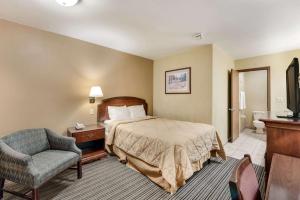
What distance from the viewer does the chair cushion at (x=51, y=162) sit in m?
1.81

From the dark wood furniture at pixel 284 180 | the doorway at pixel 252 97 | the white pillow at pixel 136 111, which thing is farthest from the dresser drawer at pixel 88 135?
the doorway at pixel 252 97

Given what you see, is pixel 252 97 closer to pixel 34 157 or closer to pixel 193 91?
pixel 193 91

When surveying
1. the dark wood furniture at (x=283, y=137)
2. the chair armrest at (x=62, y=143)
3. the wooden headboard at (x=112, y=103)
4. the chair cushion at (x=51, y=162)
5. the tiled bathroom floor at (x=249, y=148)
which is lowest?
the tiled bathroom floor at (x=249, y=148)

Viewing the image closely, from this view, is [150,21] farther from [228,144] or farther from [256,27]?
[228,144]

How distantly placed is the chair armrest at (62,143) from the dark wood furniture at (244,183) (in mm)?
2194

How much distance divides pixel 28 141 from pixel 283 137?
311 centimetres

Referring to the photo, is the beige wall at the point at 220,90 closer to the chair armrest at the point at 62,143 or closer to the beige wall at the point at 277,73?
the beige wall at the point at 277,73

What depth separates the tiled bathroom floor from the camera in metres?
3.29

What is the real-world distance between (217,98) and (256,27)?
1.59 metres

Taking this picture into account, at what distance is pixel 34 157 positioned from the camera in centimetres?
216

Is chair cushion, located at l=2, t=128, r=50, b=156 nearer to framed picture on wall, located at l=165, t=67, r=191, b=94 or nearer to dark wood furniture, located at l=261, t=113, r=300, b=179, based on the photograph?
dark wood furniture, located at l=261, t=113, r=300, b=179

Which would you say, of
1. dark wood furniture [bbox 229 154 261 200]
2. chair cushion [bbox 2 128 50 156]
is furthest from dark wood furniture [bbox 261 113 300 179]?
chair cushion [bbox 2 128 50 156]

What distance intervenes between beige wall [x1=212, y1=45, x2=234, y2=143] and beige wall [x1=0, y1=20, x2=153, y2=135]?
7.50 feet

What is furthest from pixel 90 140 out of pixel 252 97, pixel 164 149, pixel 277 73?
pixel 252 97
